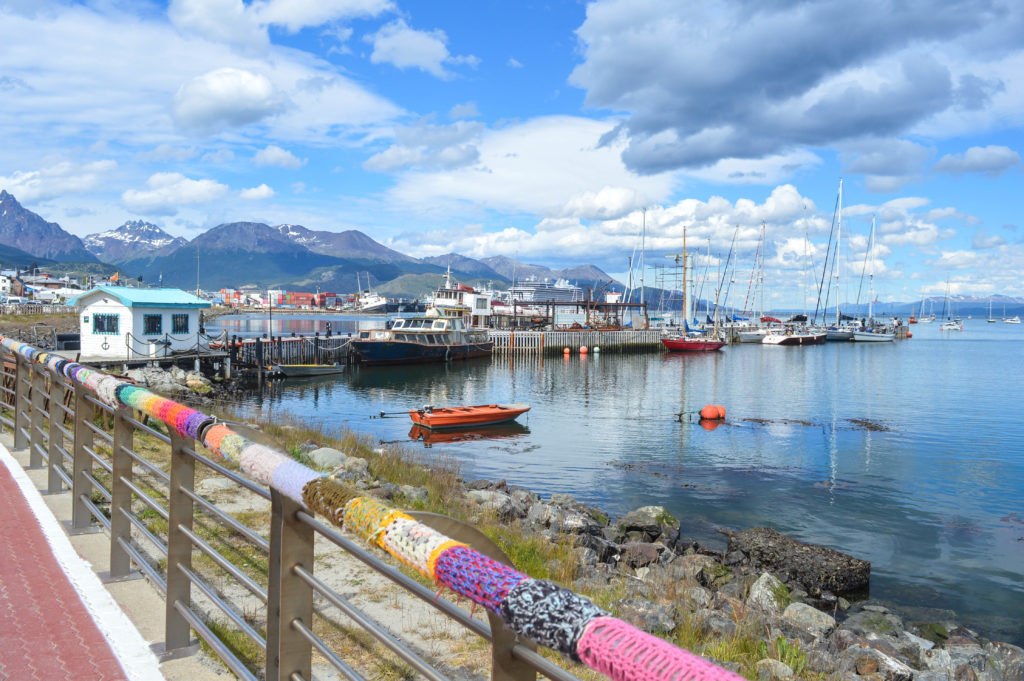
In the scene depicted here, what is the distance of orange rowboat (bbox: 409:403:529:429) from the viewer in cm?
2795

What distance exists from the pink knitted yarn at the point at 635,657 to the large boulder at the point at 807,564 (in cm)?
1277

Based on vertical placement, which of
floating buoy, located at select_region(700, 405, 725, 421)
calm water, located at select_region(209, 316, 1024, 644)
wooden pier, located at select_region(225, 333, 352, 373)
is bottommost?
calm water, located at select_region(209, 316, 1024, 644)

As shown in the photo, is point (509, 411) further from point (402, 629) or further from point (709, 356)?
point (709, 356)

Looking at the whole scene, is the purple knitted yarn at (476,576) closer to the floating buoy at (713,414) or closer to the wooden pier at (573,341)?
the floating buoy at (713,414)

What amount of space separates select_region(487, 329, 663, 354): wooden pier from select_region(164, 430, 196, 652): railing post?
6697cm

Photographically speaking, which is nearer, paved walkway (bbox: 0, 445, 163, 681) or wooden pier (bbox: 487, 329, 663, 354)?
paved walkway (bbox: 0, 445, 163, 681)

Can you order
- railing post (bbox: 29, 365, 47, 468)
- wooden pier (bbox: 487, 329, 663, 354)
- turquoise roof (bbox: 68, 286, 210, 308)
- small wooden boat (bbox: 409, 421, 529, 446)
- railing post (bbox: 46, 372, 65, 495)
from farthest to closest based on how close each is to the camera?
wooden pier (bbox: 487, 329, 663, 354), turquoise roof (bbox: 68, 286, 210, 308), small wooden boat (bbox: 409, 421, 529, 446), railing post (bbox: 29, 365, 47, 468), railing post (bbox: 46, 372, 65, 495)

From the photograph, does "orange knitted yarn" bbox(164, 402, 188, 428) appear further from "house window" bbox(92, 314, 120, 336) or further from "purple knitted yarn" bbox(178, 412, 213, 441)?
"house window" bbox(92, 314, 120, 336)

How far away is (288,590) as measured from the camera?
2.50 m

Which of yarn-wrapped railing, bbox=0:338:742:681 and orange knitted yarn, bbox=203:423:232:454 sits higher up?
orange knitted yarn, bbox=203:423:232:454

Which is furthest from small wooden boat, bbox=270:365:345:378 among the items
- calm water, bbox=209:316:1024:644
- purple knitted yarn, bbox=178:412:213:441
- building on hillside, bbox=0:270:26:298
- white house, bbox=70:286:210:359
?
building on hillside, bbox=0:270:26:298

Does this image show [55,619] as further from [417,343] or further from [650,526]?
[417,343]

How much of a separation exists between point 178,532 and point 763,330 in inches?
4391

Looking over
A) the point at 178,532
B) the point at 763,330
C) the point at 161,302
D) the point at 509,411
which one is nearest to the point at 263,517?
the point at 178,532
